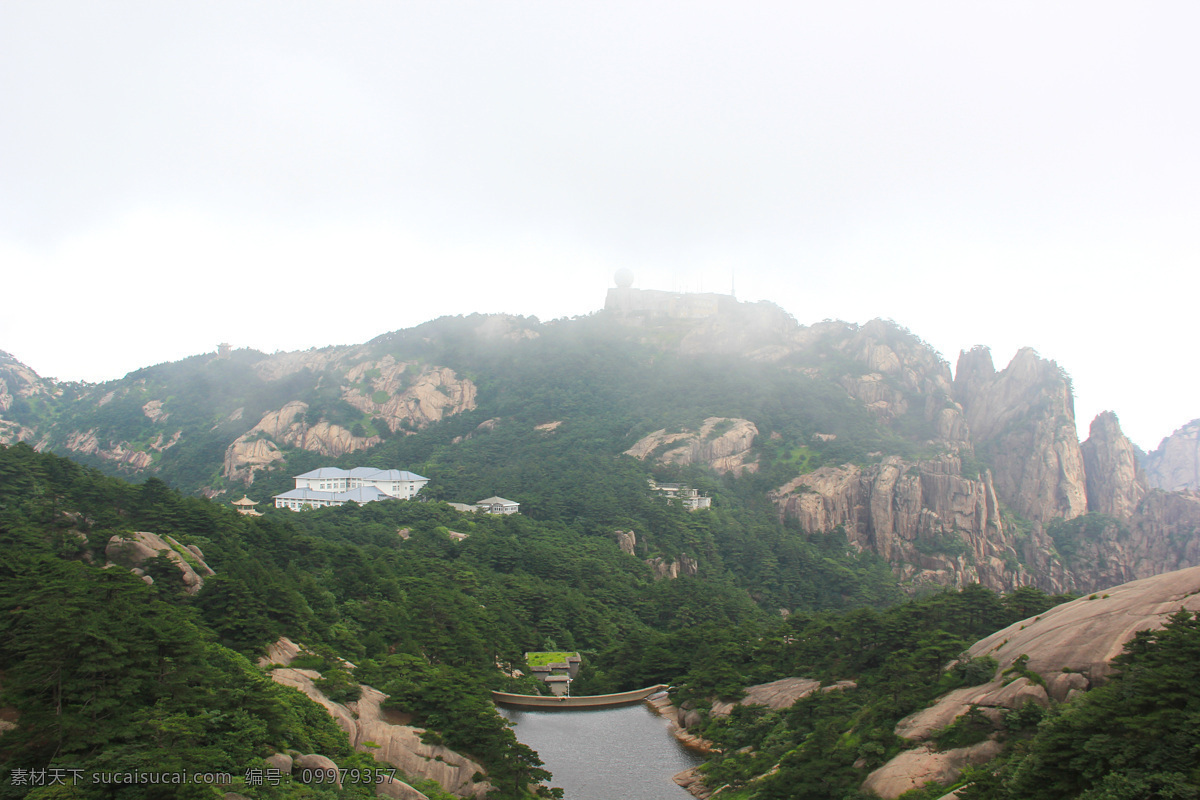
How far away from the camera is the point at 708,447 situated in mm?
117375

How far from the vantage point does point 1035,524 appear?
118 meters

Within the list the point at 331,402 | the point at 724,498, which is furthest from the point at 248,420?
the point at 724,498

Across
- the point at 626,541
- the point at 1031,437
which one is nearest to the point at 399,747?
the point at 626,541

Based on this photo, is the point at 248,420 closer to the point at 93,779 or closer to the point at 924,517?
the point at 924,517

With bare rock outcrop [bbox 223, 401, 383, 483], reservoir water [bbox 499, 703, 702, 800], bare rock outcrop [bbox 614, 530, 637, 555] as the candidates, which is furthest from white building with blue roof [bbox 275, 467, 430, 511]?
reservoir water [bbox 499, 703, 702, 800]

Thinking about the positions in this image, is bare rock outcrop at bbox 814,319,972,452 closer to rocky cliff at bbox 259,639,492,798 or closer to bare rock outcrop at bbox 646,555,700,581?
bare rock outcrop at bbox 646,555,700,581

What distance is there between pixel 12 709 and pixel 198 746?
5511mm

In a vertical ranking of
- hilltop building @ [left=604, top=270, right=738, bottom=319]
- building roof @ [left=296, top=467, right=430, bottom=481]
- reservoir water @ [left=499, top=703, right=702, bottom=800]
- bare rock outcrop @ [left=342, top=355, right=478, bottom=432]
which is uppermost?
hilltop building @ [left=604, top=270, right=738, bottom=319]

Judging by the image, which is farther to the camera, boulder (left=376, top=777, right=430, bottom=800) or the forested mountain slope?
the forested mountain slope

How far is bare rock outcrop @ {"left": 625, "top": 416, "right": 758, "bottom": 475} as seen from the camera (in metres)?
116

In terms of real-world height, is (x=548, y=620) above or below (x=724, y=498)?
below

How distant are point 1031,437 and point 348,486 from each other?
358 feet

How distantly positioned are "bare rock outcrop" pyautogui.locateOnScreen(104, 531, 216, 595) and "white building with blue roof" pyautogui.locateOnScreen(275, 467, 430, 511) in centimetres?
→ 6016

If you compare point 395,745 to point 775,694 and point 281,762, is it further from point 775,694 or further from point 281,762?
point 775,694
